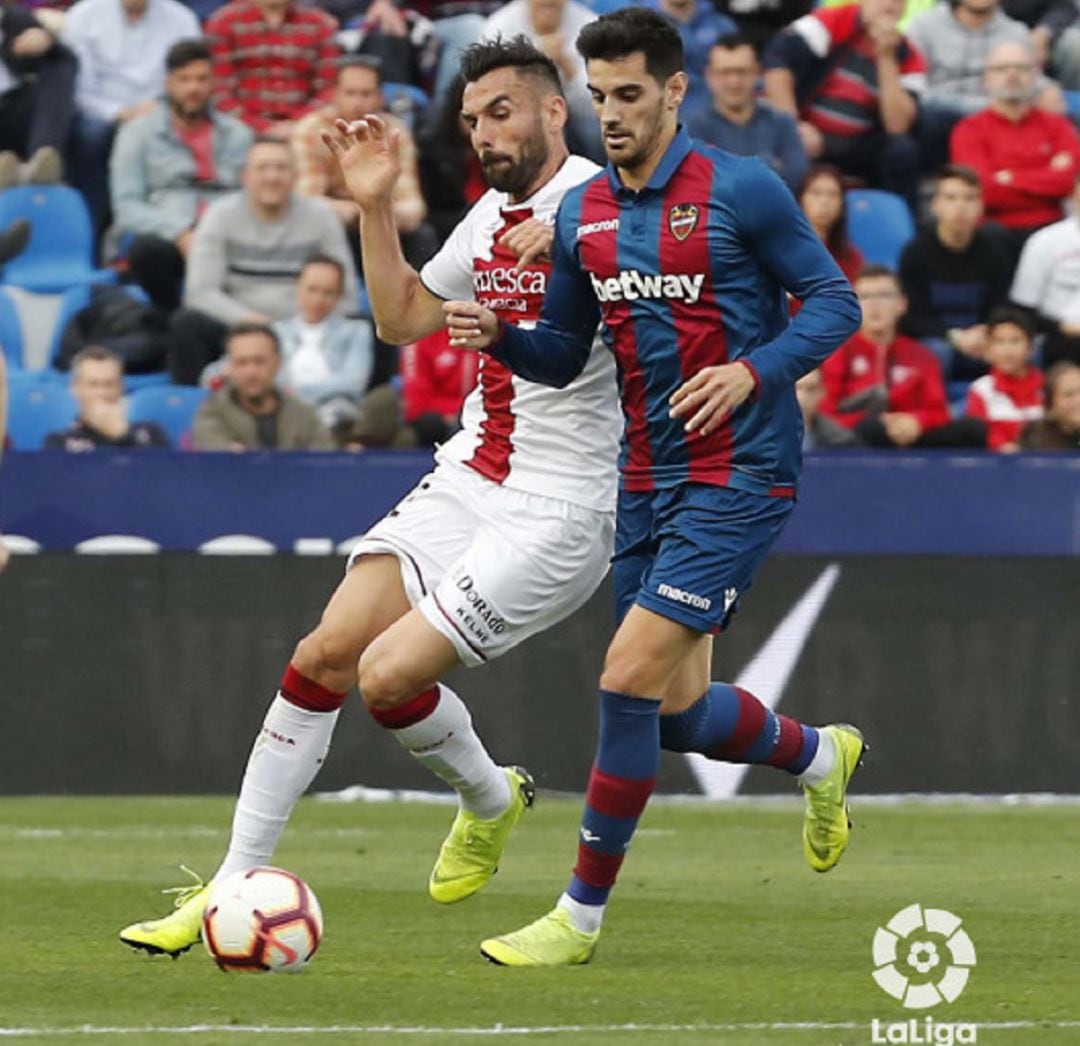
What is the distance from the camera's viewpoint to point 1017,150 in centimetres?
1431

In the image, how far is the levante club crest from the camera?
677 centimetres

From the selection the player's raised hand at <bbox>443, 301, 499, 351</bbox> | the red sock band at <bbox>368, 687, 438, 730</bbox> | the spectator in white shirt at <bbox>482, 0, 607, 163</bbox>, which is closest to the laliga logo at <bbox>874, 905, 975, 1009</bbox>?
the red sock band at <bbox>368, 687, 438, 730</bbox>

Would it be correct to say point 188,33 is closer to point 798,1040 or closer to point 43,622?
point 43,622

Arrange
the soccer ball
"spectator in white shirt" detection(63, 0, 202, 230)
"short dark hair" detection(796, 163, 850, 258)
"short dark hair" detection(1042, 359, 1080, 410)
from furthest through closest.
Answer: "spectator in white shirt" detection(63, 0, 202, 230)
"short dark hair" detection(796, 163, 850, 258)
"short dark hair" detection(1042, 359, 1080, 410)
the soccer ball

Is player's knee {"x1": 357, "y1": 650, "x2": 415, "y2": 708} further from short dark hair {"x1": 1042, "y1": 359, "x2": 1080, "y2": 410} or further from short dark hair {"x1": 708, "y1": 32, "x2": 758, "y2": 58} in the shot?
short dark hair {"x1": 708, "y1": 32, "x2": 758, "y2": 58}

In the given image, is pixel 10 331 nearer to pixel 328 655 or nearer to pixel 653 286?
pixel 328 655

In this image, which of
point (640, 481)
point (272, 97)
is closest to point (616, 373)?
point (640, 481)

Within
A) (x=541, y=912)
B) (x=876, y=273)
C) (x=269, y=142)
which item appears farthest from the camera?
(x=269, y=142)

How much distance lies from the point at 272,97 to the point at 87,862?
620 cm

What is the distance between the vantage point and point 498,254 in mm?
7355

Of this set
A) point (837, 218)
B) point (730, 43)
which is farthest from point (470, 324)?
point (730, 43)

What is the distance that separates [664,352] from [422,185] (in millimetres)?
7444

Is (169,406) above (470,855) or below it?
below

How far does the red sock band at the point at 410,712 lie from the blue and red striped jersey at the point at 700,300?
0.91 metres
